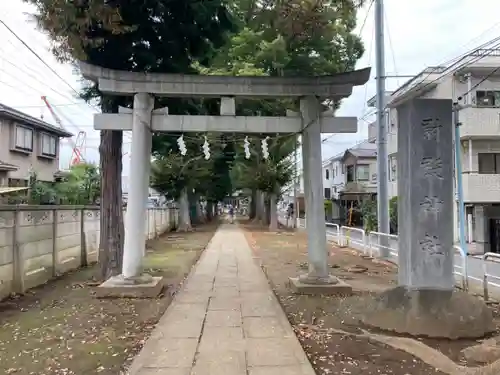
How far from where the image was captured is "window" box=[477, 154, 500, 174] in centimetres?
2184

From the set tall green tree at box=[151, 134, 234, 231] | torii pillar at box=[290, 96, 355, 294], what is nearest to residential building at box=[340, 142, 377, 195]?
tall green tree at box=[151, 134, 234, 231]

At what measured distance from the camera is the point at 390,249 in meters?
14.3

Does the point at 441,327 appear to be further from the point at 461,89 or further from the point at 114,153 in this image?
the point at 461,89

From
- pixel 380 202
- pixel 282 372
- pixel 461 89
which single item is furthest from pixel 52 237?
pixel 461 89

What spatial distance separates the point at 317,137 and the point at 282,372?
5.77m

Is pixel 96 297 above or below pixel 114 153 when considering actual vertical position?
below

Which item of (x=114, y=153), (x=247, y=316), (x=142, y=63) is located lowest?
(x=247, y=316)

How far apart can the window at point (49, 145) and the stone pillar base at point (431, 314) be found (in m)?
23.9

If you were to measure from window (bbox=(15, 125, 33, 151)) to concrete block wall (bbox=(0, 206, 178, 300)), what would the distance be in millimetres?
11854

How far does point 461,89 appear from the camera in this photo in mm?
21219

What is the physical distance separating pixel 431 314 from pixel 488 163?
18056mm

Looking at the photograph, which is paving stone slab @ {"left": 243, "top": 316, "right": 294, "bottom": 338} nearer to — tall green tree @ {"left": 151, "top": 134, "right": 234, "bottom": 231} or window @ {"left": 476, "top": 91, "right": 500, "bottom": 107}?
window @ {"left": 476, "top": 91, "right": 500, "bottom": 107}

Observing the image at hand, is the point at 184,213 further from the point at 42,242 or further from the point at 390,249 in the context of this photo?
the point at 42,242

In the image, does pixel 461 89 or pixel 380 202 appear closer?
pixel 380 202
